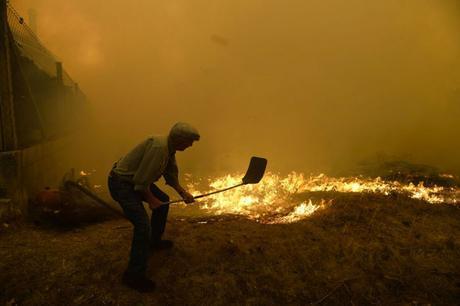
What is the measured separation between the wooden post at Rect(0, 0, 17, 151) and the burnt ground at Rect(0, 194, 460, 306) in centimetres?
182

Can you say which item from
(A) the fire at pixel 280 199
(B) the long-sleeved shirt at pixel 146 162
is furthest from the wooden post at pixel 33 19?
(B) the long-sleeved shirt at pixel 146 162

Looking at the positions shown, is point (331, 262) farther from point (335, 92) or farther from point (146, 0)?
point (146, 0)

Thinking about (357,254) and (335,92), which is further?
(335,92)

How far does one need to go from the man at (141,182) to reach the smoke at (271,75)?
12468 millimetres

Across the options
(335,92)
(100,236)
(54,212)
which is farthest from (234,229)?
(335,92)

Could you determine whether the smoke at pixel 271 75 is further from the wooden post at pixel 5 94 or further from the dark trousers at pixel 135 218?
the dark trousers at pixel 135 218

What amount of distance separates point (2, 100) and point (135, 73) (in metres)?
22.3

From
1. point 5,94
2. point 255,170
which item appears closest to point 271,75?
point 255,170

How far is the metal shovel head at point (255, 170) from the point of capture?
19.3ft

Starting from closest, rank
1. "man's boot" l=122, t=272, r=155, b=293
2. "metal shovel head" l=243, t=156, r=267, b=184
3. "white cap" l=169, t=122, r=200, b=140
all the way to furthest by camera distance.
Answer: "white cap" l=169, t=122, r=200, b=140
"man's boot" l=122, t=272, r=155, b=293
"metal shovel head" l=243, t=156, r=267, b=184

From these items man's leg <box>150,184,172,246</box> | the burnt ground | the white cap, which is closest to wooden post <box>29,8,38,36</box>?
the burnt ground

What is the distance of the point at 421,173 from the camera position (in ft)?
43.1

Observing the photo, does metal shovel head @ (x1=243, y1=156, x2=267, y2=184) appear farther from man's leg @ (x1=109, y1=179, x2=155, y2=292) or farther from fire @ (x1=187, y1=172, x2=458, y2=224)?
man's leg @ (x1=109, y1=179, x2=155, y2=292)

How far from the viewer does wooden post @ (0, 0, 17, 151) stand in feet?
21.0
